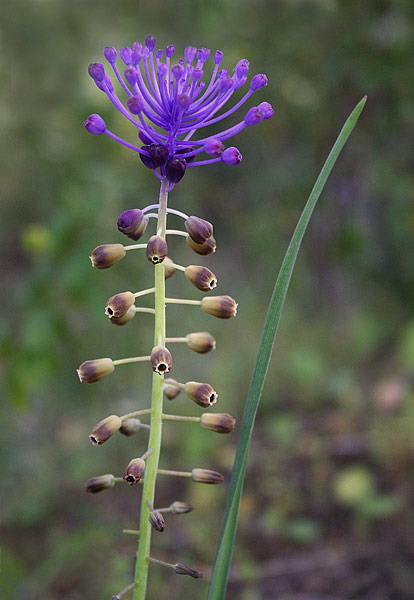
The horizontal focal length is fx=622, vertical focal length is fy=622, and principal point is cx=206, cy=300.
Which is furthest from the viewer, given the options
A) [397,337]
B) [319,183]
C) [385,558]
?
[397,337]

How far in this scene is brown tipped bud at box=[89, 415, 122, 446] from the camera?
1433mm

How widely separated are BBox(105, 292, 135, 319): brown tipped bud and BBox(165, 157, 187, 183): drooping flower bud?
291 millimetres

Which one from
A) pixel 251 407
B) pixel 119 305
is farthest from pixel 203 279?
pixel 251 407

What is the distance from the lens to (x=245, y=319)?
5.62 m

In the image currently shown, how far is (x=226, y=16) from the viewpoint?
451 cm

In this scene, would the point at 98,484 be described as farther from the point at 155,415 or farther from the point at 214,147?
the point at 214,147

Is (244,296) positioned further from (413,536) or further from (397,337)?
(413,536)

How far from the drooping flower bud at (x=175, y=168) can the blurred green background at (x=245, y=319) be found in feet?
5.44

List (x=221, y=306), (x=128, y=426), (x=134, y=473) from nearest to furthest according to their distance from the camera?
(x=134, y=473) < (x=221, y=306) < (x=128, y=426)

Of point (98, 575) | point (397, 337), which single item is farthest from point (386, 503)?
point (397, 337)

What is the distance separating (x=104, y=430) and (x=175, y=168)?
0.63 metres

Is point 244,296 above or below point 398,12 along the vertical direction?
below

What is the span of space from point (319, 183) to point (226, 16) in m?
3.67

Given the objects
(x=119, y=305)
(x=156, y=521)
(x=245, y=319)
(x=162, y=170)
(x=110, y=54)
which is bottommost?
(x=156, y=521)
